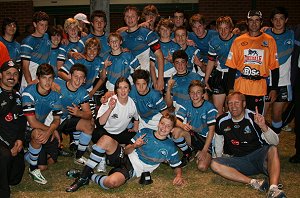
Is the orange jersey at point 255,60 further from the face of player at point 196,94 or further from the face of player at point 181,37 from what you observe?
the face of player at point 181,37

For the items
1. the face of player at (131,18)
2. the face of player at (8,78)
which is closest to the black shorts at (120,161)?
the face of player at (8,78)

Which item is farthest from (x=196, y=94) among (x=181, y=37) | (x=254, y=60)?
(x=181, y=37)

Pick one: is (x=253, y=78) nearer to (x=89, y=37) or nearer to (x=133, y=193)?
(x=133, y=193)

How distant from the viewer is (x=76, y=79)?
5.13 metres

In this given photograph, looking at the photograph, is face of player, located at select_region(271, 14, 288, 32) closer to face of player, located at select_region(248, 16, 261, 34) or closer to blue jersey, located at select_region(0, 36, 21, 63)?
face of player, located at select_region(248, 16, 261, 34)

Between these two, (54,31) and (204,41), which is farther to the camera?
(204,41)

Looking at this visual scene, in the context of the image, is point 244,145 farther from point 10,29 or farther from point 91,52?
point 10,29

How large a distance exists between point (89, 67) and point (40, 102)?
107 cm

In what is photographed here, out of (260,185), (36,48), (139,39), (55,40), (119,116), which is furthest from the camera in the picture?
(55,40)

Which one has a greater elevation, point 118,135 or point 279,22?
point 279,22

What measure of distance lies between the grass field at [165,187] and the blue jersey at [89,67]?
→ 138 centimetres

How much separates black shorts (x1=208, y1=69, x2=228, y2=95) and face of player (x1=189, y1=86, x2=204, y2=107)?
0.86 meters

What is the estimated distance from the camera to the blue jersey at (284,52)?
5637 millimetres

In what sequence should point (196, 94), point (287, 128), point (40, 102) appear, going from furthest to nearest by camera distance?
point (287, 128) < point (196, 94) < point (40, 102)
